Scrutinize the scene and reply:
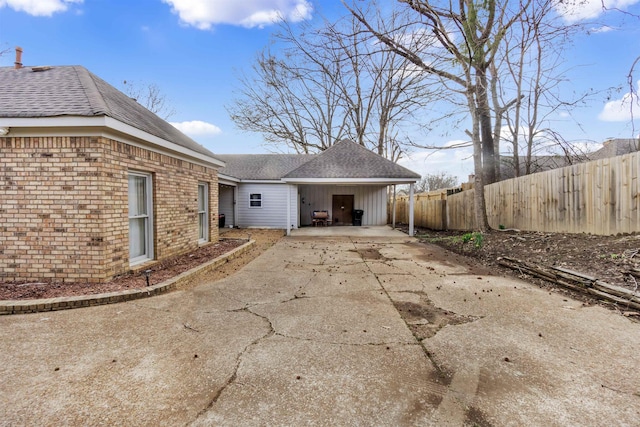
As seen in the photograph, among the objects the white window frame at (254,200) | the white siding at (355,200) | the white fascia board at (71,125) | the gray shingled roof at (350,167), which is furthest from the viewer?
the white siding at (355,200)

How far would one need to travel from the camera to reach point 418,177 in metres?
12.2

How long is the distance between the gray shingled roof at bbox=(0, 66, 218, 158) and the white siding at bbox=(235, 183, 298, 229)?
360 inches

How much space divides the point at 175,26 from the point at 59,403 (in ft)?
38.7

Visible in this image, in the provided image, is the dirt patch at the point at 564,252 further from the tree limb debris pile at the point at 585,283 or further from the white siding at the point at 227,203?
the white siding at the point at 227,203

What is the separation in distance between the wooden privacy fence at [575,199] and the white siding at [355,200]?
6209mm

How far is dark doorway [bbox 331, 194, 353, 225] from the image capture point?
17125mm

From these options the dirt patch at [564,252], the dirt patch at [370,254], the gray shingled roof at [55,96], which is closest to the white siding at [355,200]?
the dirt patch at [564,252]

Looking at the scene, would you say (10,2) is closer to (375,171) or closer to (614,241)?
(375,171)

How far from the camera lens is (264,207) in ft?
51.3

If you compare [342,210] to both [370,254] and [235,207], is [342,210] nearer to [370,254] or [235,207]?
[235,207]

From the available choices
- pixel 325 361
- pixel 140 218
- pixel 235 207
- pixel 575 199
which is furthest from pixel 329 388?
pixel 235 207

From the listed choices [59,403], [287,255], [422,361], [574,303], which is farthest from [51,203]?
[574,303]

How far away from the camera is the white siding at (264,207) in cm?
1557

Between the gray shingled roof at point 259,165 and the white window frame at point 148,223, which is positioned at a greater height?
the gray shingled roof at point 259,165
